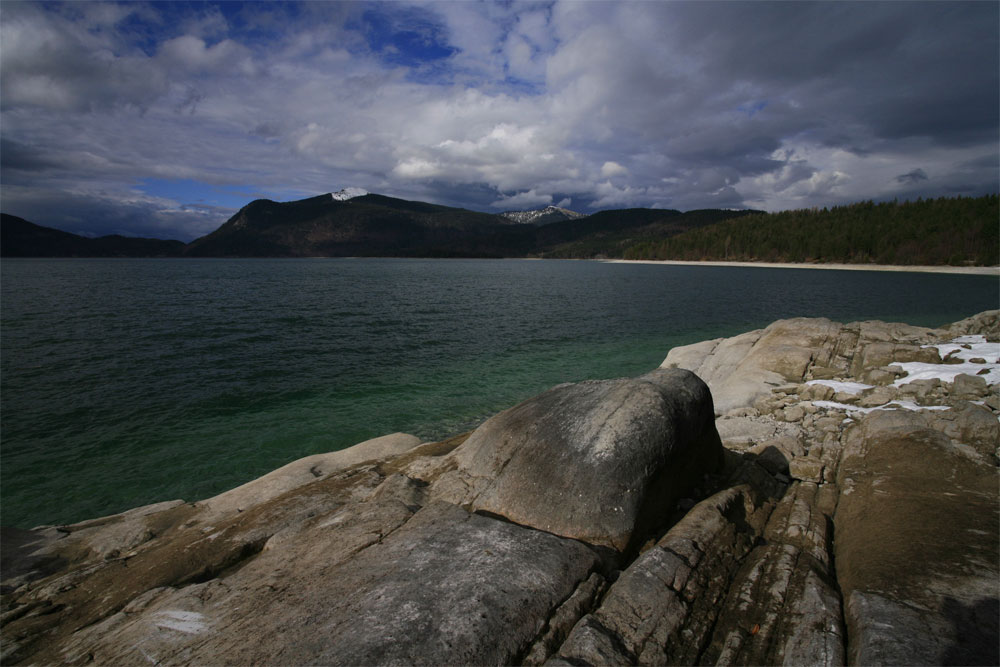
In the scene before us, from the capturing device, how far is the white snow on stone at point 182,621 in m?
4.94

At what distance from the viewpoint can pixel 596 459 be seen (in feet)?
22.8

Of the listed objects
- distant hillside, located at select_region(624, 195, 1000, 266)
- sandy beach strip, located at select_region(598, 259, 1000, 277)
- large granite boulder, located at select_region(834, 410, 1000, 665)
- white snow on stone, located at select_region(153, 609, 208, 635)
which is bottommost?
sandy beach strip, located at select_region(598, 259, 1000, 277)

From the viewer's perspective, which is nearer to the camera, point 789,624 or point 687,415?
point 789,624

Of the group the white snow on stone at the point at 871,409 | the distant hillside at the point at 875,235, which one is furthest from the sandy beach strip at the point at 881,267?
the white snow on stone at the point at 871,409

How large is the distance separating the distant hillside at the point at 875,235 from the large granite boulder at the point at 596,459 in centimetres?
15611

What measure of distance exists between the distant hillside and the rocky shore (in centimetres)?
15400

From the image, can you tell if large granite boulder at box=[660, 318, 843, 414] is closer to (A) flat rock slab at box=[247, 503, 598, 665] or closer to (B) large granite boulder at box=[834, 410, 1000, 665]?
(B) large granite boulder at box=[834, 410, 1000, 665]

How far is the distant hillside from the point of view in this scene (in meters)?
114

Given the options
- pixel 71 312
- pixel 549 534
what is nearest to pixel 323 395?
pixel 549 534

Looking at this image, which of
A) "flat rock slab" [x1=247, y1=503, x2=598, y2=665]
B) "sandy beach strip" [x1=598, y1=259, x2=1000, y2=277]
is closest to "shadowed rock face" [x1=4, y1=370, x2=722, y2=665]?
"flat rock slab" [x1=247, y1=503, x2=598, y2=665]

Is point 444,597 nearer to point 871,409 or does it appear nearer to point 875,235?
point 871,409

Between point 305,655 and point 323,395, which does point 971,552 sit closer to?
point 305,655

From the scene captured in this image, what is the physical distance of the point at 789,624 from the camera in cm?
471

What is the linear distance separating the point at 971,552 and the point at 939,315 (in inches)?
2099
